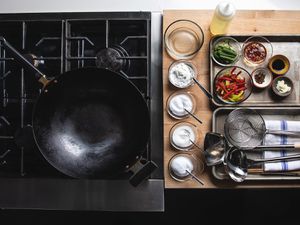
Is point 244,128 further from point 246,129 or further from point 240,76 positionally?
point 240,76

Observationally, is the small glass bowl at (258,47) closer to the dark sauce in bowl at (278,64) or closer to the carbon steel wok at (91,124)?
the dark sauce in bowl at (278,64)

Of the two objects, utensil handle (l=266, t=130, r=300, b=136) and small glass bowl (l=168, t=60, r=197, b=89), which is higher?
small glass bowl (l=168, t=60, r=197, b=89)

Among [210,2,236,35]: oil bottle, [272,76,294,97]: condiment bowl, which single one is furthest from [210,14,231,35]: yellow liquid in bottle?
[272,76,294,97]: condiment bowl

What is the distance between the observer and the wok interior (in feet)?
3.60

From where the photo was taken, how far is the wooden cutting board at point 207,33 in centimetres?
113

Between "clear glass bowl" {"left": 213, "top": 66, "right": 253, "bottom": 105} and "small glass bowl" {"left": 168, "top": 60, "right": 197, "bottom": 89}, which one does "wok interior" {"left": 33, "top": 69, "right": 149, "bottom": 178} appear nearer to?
"small glass bowl" {"left": 168, "top": 60, "right": 197, "bottom": 89}

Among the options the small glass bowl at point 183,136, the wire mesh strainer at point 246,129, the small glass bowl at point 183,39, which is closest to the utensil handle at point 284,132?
the wire mesh strainer at point 246,129

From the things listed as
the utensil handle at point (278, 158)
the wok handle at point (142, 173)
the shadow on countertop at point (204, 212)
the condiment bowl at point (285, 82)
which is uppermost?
the condiment bowl at point (285, 82)

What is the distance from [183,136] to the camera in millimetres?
1127

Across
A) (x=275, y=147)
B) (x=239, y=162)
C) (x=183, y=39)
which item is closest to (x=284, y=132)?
(x=275, y=147)

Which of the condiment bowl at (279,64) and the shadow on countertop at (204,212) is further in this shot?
the shadow on countertop at (204,212)

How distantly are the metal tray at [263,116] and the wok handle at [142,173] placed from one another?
7.7 inches

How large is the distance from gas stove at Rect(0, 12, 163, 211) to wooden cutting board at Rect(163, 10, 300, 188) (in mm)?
25

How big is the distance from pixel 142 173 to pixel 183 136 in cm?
17
